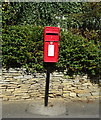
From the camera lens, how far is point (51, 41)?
3910 mm

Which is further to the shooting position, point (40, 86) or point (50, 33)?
point (40, 86)

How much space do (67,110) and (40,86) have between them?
1.02 metres

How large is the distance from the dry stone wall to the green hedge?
0.21m

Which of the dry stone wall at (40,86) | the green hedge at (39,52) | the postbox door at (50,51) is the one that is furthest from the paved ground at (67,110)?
the postbox door at (50,51)

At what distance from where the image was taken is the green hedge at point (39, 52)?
4562mm

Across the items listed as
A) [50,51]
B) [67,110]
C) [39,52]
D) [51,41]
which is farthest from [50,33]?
[67,110]

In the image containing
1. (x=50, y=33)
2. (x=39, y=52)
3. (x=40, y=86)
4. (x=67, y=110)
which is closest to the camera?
(x=50, y=33)

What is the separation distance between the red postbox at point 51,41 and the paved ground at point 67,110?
4.26ft

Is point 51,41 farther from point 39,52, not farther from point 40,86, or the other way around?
point 40,86

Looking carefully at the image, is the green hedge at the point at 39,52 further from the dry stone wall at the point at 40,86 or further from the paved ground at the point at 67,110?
the paved ground at the point at 67,110

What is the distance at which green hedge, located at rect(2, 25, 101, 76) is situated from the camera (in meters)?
4.56

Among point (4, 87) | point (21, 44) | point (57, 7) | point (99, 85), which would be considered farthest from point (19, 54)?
point (57, 7)

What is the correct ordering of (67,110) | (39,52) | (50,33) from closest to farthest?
(50,33) < (67,110) < (39,52)

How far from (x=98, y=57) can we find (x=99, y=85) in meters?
0.84
